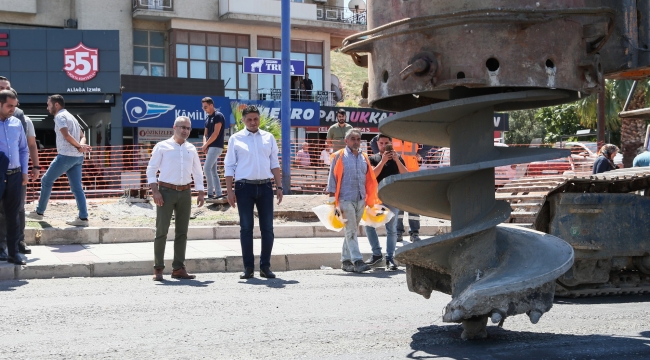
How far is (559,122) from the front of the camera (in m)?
56.4

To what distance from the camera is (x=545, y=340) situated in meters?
5.72

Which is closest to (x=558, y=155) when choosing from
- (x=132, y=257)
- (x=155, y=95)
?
(x=132, y=257)

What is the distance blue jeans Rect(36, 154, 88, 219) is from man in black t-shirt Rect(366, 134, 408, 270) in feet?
14.0

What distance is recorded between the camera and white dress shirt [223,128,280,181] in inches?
378

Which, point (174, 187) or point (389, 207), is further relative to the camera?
point (389, 207)

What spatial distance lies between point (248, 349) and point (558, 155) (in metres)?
2.39

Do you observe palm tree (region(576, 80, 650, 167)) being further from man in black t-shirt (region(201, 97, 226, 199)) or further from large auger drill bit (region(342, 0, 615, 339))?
large auger drill bit (region(342, 0, 615, 339))

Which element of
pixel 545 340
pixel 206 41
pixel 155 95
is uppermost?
pixel 206 41

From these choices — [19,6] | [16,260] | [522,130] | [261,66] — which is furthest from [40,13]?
[522,130]

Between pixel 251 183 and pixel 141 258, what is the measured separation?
1.83 m

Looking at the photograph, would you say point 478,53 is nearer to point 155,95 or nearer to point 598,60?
point 598,60

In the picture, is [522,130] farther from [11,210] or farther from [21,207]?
[11,210]

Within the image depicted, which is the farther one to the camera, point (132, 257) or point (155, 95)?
point (155, 95)

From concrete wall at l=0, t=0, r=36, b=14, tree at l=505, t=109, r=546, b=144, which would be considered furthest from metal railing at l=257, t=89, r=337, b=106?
tree at l=505, t=109, r=546, b=144
